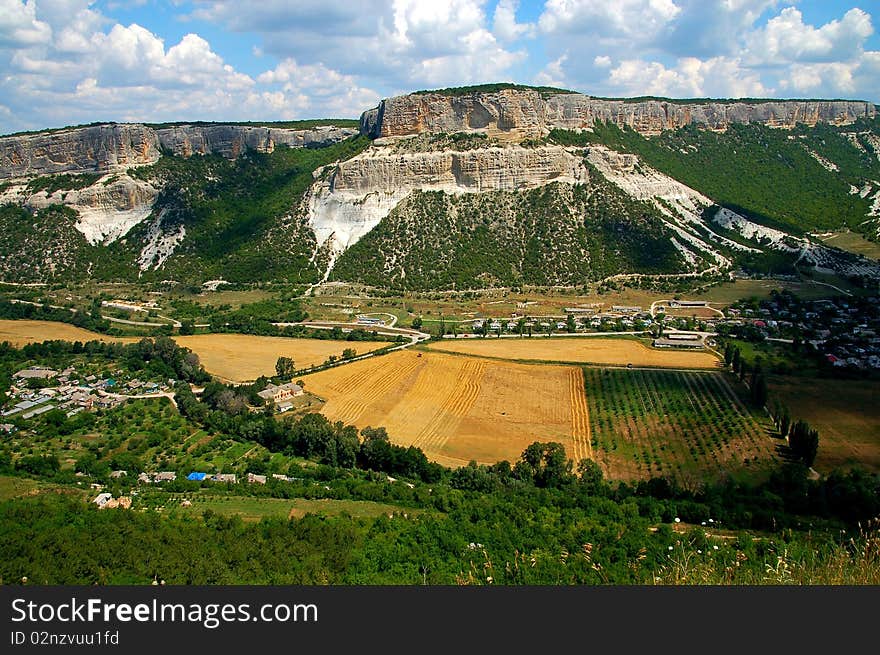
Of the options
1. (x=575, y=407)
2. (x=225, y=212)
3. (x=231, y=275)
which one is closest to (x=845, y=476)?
(x=575, y=407)

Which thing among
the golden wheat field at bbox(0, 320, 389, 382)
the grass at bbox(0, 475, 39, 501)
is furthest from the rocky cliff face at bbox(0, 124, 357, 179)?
the grass at bbox(0, 475, 39, 501)

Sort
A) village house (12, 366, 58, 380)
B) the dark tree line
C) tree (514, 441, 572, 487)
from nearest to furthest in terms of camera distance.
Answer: tree (514, 441, 572, 487)
the dark tree line
village house (12, 366, 58, 380)

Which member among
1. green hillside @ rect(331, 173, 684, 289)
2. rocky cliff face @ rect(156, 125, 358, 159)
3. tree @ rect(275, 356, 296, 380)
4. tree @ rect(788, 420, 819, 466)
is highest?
rocky cliff face @ rect(156, 125, 358, 159)

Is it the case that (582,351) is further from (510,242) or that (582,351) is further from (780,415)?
(510,242)

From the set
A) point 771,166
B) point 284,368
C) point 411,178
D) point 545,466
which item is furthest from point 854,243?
point 284,368

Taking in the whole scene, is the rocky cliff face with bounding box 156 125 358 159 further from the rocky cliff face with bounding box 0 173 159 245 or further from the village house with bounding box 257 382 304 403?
the village house with bounding box 257 382 304 403

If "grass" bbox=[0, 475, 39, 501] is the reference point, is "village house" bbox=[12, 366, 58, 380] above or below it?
above
